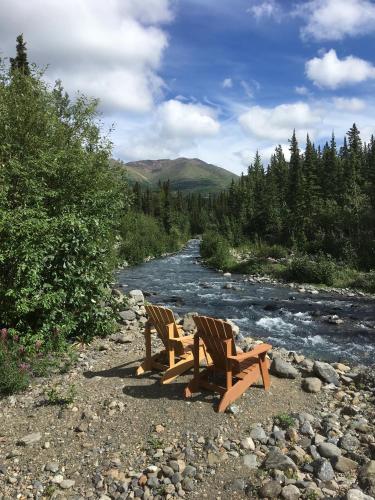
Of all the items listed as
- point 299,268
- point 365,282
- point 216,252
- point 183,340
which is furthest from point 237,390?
point 216,252

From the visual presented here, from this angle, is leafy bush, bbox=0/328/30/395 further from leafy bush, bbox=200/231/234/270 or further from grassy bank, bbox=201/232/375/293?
leafy bush, bbox=200/231/234/270

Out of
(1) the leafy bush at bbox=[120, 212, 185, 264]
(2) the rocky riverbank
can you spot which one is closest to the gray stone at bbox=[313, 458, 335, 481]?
(2) the rocky riverbank

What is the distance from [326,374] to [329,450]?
8.34 ft

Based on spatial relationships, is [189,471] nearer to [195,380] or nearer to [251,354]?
[195,380]

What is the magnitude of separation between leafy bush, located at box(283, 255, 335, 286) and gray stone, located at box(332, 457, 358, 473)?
2051 centimetres

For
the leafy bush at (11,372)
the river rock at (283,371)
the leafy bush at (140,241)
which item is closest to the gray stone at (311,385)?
the river rock at (283,371)

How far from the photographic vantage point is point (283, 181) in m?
65.0

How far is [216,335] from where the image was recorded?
6.23 m

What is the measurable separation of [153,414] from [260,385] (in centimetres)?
196

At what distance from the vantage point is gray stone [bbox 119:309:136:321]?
11016 millimetres

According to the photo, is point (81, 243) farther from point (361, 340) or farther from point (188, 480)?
point (361, 340)

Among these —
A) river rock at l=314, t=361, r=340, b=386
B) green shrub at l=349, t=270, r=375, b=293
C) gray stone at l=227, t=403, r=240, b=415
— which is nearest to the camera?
gray stone at l=227, t=403, r=240, b=415

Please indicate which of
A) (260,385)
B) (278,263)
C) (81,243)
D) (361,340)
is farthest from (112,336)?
(278,263)

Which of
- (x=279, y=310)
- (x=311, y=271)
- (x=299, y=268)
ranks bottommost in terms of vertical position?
(x=279, y=310)
